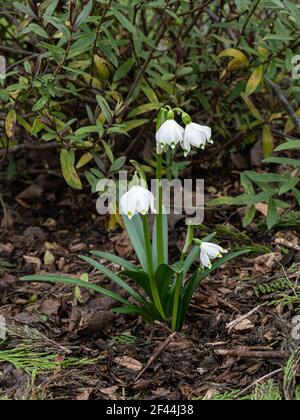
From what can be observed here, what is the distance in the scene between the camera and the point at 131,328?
2576 mm

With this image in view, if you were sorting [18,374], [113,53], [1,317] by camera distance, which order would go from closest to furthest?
1. [18,374]
2. [1,317]
3. [113,53]

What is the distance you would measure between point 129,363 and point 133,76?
1.58 meters

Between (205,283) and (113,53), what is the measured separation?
1.05m

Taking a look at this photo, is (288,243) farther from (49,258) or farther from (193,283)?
(49,258)

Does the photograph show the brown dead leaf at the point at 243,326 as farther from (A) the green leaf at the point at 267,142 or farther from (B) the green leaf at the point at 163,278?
(A) the green leaf at the point at 267,142

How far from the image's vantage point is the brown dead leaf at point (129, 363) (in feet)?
7.50

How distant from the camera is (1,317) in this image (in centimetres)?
262

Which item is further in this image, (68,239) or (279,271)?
(68,239)

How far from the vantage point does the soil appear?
2.17 meters

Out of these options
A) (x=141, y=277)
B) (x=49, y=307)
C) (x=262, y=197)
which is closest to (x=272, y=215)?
(x=262, y=197)

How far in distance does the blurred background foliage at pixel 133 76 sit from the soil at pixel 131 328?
338 mm
